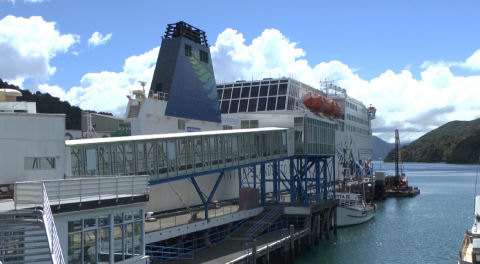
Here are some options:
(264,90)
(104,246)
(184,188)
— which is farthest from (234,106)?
(104,246)

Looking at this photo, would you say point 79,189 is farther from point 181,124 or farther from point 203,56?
point 203,56

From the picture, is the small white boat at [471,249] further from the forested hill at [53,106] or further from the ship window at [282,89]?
the forested hill at [53,106]

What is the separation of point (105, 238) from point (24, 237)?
472 cm

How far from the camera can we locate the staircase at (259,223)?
31.2 meters

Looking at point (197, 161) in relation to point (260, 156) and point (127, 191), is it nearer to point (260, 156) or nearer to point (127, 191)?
point (260, 156)

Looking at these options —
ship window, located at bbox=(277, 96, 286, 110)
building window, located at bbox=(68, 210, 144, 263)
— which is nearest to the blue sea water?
ship window, located at bbox=(277, 96, 286, 110)

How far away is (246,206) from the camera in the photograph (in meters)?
35.3

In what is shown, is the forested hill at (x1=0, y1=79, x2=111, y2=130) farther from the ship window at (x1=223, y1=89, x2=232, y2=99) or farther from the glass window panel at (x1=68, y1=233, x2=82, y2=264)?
the glass window panel at (x1=68, y1=233, x2=82, y2=264)

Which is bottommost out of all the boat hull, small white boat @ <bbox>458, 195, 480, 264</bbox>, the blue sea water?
the blue sea water

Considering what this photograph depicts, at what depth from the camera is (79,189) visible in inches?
634

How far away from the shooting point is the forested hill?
8734cm

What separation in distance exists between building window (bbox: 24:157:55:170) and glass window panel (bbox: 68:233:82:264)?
3.89 m

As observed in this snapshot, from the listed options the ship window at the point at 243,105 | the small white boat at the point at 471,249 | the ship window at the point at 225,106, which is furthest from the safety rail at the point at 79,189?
the ship window at the point at 225,106

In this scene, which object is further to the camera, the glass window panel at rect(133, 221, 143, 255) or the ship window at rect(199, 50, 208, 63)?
the ship window at rect(199, 50, 208, 63)
